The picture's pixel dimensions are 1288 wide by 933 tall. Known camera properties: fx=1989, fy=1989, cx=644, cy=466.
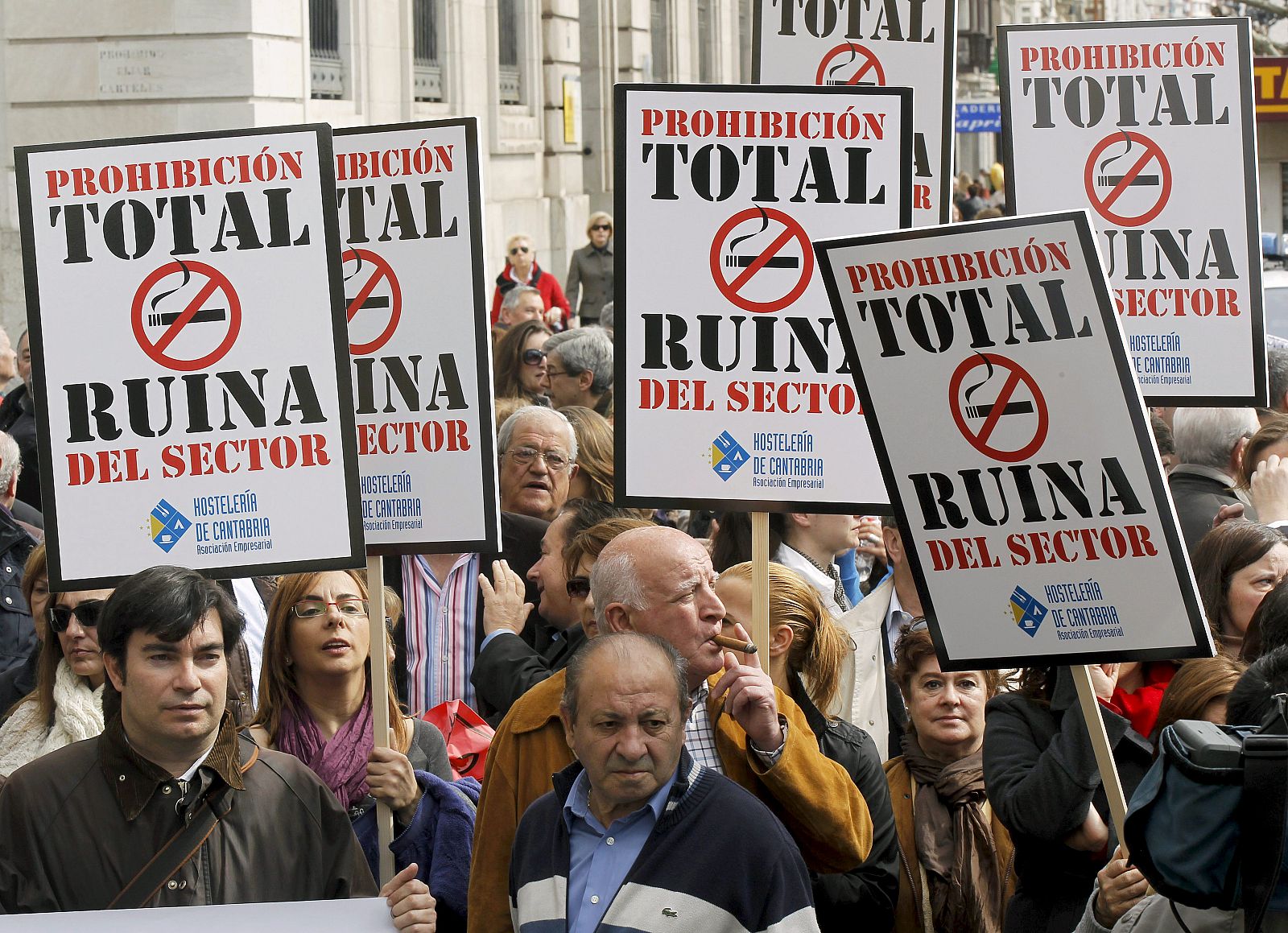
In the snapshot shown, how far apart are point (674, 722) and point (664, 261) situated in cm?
181

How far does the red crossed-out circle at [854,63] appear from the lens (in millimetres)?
6910

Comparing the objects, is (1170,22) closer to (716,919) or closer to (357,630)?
(357,630)

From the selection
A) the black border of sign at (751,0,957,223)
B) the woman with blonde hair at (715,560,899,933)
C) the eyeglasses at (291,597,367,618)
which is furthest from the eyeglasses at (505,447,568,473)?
the eyeglasses at (291,597,367,618)

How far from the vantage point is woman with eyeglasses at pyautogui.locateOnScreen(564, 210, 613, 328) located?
18.1 metres

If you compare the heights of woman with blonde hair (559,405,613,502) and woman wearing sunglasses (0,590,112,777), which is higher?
woman with blonde hair (559,405,613,502)

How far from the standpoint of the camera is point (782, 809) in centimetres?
392

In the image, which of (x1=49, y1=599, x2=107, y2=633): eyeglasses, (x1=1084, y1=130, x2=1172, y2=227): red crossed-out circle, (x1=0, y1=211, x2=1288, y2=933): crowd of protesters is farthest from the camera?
(x1=1084, y1=130, x2=1172, y2=227): red crossed-out circle

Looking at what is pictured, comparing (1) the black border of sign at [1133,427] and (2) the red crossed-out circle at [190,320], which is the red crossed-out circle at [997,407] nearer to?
(1) the black border of sign at [1133,427]

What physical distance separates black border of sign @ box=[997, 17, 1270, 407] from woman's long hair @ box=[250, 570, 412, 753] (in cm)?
269

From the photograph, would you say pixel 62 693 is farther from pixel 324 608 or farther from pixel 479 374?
pixel 479 374

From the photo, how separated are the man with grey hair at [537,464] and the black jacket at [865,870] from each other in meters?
2.64

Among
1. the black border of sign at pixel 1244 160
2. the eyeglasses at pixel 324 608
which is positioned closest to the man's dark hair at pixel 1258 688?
the eyeglasses at pixel 324 608

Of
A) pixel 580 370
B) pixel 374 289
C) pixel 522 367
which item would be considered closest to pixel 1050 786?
pixel 374 289

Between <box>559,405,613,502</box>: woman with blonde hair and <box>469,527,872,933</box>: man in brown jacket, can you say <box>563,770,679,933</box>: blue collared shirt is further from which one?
<box>559,405,613,502</box>: woman with blonde hair
